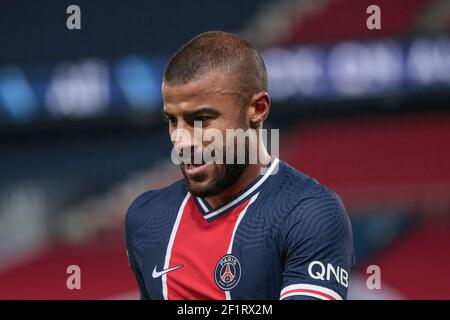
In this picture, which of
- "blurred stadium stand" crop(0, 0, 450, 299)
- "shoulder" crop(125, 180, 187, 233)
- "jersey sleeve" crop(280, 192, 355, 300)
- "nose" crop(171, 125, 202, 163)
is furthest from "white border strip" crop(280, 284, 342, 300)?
"blurred stadium stand" crop(0, 0, 450, 299)

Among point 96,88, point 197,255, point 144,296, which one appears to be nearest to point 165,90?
point 197,255

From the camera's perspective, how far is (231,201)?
9.62ft

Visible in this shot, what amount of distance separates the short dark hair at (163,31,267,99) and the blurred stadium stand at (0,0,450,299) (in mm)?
3637

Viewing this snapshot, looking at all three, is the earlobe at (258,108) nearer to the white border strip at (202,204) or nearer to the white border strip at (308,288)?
Result: the white border strip at (202,204)

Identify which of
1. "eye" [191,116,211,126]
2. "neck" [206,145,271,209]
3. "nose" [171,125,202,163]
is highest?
"eye" [191,116,211,126]

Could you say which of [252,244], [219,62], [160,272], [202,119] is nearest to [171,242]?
[160,272]

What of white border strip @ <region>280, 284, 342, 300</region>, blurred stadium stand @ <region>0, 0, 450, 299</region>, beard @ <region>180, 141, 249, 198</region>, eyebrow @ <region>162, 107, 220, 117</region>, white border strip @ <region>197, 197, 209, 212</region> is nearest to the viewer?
white border strip @ <region>280, 284, 342, 300</region>

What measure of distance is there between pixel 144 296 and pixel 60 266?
3941mm

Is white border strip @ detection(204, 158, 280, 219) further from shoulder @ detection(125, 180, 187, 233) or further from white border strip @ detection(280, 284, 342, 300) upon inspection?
white border strip @ detection(280, 284, 342, 300)

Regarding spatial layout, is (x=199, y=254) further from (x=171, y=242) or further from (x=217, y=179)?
(x=217, y=179)

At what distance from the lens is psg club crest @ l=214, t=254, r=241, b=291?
9.02 feet

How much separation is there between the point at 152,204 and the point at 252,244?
19.7 inches

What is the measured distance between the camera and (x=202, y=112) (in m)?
2.74
